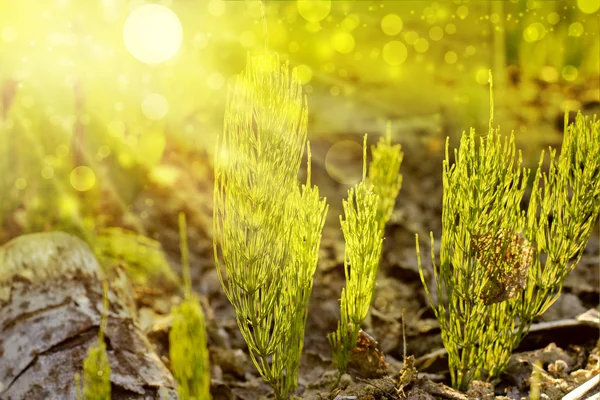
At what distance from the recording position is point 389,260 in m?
5.43

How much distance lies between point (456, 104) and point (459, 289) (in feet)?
20.8

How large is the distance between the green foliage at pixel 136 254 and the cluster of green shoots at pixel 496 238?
118 inches

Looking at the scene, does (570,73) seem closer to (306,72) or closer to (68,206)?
(306,72)

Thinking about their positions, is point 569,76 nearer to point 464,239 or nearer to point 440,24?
point 440,24

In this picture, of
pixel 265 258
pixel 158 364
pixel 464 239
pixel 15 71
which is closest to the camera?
pixel 265 258

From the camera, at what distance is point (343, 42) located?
9281mm

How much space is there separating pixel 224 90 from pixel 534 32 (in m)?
5.00

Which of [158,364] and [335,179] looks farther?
[335,179]

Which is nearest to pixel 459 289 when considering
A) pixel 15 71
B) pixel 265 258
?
pixel 265 258

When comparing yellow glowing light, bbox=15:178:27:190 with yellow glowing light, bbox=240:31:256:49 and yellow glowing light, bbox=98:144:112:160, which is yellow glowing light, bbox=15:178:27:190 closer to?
yellow glowing light, bbox=98:144:112:160

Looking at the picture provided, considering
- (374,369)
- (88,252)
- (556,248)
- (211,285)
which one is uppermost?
(556,248)

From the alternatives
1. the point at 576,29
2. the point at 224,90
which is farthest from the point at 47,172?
the point at 576,29

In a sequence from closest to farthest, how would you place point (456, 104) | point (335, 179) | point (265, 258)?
1. point (265, 258)
2. point (335, 179)
3. point (456, 104)

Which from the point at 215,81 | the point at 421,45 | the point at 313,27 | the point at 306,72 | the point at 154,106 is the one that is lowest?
the point at 154,106
